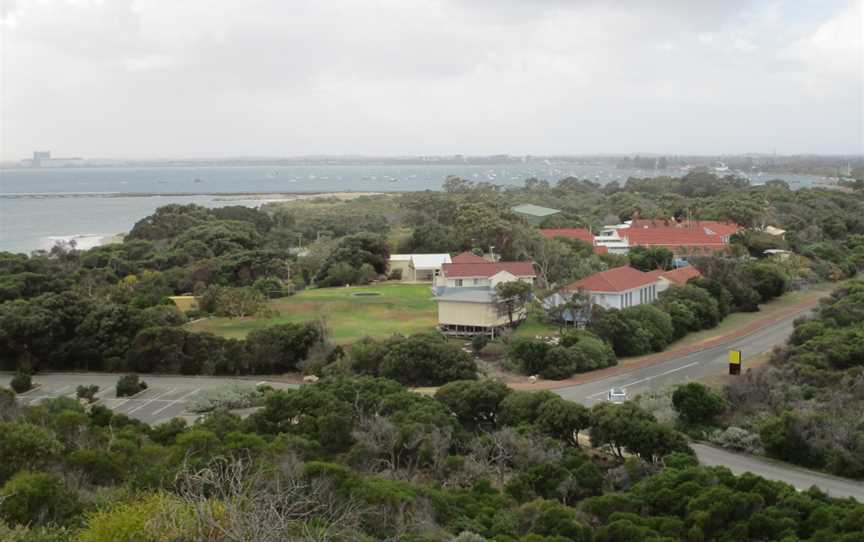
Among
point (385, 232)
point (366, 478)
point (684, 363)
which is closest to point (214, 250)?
point (385, 232)

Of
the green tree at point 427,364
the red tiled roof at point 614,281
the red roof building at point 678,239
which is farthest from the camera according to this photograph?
the red roof building at point 678,239

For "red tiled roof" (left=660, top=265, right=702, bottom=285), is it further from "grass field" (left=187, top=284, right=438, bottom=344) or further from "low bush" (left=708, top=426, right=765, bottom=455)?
"low bush" (left=708, top=426, right=765, bottom=455)

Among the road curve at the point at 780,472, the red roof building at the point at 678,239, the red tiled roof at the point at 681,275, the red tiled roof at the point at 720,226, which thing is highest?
the red tiled roof at the point at 720,226

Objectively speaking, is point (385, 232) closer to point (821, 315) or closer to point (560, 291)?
point (560, 291)

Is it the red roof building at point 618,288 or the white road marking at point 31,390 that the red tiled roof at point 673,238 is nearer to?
the red roof building at point 618,288

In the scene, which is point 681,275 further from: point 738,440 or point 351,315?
point 738,440

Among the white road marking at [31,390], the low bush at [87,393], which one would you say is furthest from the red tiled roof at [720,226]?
the white road marking at [31,390]

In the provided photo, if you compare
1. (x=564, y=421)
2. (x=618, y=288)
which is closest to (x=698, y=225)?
(x=618, y=288)

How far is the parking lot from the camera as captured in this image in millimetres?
22777

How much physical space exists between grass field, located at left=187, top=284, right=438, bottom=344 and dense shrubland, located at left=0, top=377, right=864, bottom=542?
11084mm

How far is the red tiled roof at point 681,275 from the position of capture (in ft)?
120

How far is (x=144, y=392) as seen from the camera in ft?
82.1

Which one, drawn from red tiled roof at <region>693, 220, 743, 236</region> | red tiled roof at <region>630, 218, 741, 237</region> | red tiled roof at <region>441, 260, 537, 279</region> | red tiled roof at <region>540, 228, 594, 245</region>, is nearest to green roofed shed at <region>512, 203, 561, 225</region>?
red tiled roof at <region>630, 218, 741, 237</region>

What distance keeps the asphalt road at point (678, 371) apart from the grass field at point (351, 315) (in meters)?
8.05
